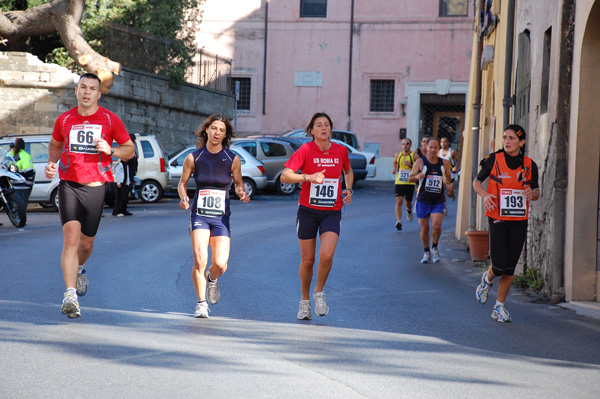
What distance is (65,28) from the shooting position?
2850cm

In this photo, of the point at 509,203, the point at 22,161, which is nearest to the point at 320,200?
the point at 509,203

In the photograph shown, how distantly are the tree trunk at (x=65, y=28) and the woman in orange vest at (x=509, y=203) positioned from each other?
823 inches

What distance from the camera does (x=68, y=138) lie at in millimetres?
7824

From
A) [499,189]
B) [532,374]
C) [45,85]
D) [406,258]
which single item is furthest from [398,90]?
[532,374]

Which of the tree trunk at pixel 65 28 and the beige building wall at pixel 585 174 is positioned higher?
the tree trunk at pixel 65 28

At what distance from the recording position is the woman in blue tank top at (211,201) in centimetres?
805

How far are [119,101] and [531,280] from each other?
20.9 m

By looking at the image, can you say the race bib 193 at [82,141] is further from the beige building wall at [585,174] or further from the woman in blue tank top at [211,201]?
the beige building wall at [585,174]

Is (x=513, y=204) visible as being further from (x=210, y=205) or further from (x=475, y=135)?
(x=475, y=135)

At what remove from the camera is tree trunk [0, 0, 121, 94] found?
28359 millimetres

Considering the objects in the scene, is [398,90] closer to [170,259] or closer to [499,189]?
[170,259]

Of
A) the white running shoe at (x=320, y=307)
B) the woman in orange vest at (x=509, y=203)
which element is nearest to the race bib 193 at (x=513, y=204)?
the woman in orange vest at (x=509, y=203)

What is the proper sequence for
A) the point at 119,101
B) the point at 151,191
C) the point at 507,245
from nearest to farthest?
the point at 507,245 < the point at 151,191 < the point at 119,101

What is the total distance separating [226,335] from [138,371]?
1386 mm
